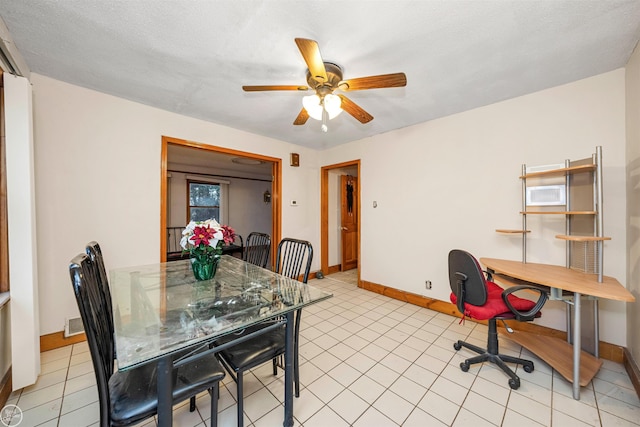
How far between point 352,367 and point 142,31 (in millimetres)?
2816

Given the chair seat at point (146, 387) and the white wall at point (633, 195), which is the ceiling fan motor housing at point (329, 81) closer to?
the chair seat at point (146, 387)

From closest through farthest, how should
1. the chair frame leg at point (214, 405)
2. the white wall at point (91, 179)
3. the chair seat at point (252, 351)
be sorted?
the chair frame leg at point (214, 405), the chair seat at point (252, 351), the white wall at point (91, 179)

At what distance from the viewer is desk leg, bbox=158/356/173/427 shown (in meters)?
0.94

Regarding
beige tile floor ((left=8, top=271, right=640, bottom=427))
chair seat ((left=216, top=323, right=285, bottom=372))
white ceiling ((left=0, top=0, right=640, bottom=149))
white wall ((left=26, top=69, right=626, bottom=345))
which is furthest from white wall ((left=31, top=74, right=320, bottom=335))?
chair seat ((left=216, top=323, right=285, bottom=372))

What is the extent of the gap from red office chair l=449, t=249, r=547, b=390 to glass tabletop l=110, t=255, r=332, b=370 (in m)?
1.10

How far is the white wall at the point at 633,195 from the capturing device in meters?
1.69

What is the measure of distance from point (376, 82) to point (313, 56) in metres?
0.48

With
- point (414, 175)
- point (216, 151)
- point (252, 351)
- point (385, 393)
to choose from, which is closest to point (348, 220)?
point (414, 175)

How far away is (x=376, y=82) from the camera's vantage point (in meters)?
1.59

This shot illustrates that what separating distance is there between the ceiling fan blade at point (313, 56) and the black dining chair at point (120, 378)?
140cm

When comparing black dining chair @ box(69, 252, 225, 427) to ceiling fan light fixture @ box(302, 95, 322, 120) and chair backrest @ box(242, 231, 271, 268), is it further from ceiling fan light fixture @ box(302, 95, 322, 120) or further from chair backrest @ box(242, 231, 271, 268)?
ceiling fan light fixture @ box(302, 95, 322, 120)

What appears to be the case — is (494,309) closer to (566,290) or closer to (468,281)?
(468,281)

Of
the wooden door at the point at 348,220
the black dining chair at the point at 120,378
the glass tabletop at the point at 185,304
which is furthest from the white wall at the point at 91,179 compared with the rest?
the wooden door at the point at 348,220

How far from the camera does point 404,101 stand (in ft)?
8.11
